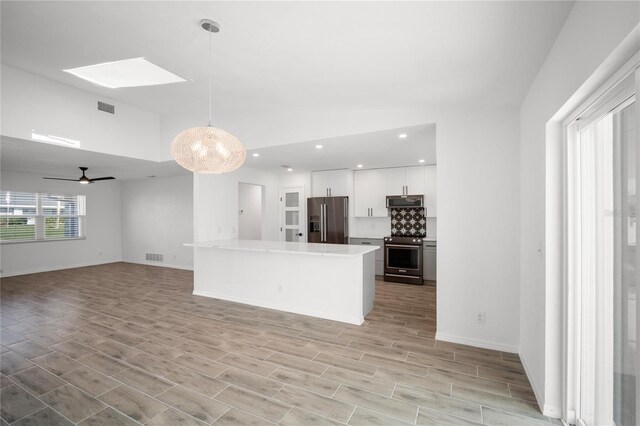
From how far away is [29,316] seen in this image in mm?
3938

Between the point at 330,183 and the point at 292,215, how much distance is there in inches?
48.9

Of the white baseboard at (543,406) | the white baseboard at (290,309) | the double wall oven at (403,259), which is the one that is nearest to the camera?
the white baseboard at (543,406)

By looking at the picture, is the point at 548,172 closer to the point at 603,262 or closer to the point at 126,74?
the point at 603,262

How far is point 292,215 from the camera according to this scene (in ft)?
23.2

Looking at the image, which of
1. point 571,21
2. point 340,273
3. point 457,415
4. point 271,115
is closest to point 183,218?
point 271,115

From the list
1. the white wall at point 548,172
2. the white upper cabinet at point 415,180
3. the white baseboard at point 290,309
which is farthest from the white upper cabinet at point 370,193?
the white wall at point 548,172

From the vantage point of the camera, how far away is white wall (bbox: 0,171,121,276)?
6660 mm

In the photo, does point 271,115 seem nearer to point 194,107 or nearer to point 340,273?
point 194,107

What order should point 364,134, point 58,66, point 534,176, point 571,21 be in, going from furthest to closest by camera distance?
point 364,134 → point 58,66 → point 534,176 → point 571,21

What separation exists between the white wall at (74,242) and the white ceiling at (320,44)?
5357mm

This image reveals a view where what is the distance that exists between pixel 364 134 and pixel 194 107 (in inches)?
94.8

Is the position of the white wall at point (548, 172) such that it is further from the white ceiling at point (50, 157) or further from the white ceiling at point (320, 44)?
the white ceiling at point (50, 157)

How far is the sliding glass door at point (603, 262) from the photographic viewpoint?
140 cm

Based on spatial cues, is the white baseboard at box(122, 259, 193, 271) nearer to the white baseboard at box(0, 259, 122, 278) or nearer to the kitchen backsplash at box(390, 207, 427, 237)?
the white baseboard at box(0, 259, 122, 278)
